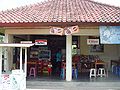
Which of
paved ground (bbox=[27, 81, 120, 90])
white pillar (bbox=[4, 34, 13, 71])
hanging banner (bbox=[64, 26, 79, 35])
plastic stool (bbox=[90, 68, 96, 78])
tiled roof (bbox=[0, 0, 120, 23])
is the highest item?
tiled roof (bbox=[0, 0, 120, 23])

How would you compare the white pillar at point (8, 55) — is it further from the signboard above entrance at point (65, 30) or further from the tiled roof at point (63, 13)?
the signboard above entrance at point (65, 30)

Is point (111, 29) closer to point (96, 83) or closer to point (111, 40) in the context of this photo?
point (111, 40)

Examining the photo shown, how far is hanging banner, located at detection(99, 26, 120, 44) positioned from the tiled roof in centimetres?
51

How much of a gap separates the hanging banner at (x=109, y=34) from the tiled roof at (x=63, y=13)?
0.51 metres

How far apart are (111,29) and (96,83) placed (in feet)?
10.2

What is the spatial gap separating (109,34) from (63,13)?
3.23 metres

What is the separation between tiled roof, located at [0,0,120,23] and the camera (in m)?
15.9

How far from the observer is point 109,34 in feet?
52.5

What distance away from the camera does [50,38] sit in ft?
74.3

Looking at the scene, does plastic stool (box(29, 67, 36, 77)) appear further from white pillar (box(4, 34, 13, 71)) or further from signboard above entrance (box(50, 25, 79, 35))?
signboard above entrance (box(50, 25, 79, 35))

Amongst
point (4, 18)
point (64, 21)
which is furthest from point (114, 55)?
point (4, 18)

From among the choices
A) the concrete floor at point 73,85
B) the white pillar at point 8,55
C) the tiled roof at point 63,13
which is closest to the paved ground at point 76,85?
the concrete floor at point 73,85

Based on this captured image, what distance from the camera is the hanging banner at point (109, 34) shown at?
1597 centimetres

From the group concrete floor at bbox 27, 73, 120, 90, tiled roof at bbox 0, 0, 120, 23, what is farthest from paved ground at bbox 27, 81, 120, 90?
tiled roof at bbox 0, 0, 120, 23
